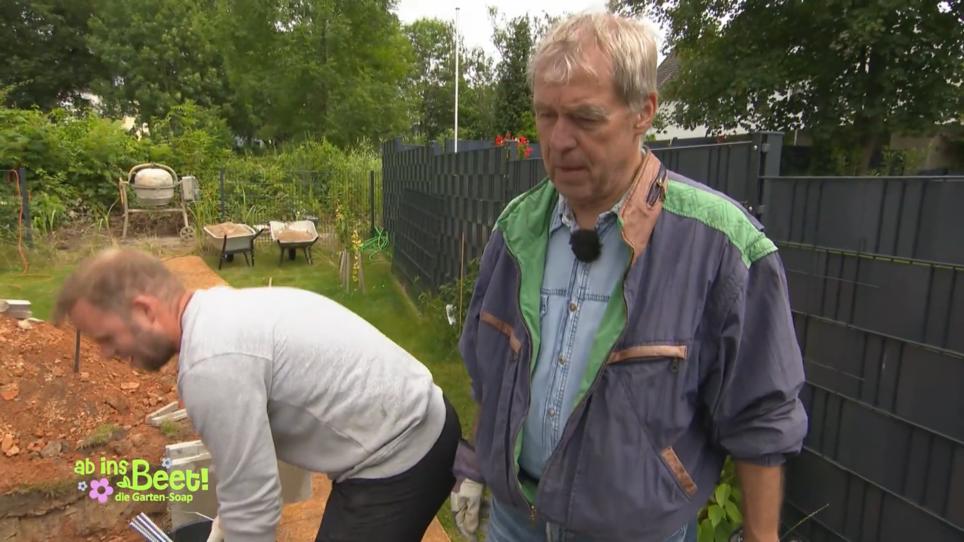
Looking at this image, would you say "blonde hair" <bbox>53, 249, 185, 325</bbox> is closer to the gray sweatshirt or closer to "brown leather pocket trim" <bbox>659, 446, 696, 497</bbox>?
the gray sweatshirt

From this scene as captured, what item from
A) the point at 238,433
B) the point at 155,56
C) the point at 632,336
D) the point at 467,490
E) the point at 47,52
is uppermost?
the point at 47,52

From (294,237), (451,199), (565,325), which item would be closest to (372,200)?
(294,237)

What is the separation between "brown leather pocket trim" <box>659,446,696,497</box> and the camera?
120 centimetres

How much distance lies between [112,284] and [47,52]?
33990 mm

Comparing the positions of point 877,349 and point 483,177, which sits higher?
point 483,177

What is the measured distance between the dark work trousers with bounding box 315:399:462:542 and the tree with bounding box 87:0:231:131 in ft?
88.3

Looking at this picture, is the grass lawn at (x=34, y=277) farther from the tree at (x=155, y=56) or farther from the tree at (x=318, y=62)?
the tree at (x=155, y=56)

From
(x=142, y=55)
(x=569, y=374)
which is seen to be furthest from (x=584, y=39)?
(x=142, y=55)

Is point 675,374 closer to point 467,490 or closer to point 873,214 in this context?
point 467,490

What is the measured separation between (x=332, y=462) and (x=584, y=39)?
136 centimetres

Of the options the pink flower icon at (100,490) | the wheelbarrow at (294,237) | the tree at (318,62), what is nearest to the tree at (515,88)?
the tree at (318,62)

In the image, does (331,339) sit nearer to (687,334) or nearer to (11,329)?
(687,334)

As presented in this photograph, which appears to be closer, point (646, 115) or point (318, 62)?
point (646, 115)

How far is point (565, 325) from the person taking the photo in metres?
1.31
